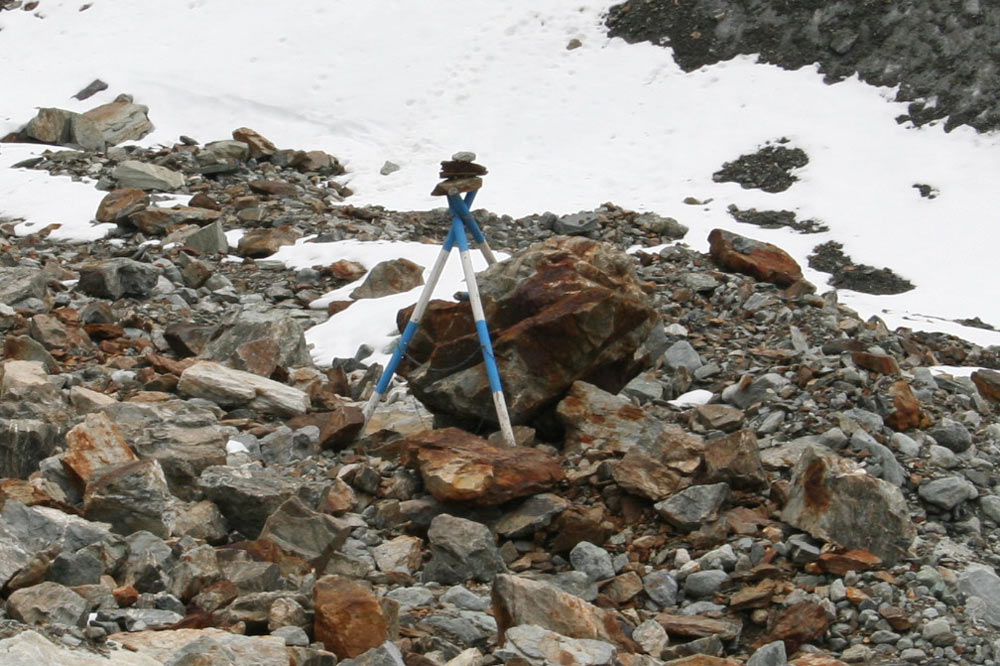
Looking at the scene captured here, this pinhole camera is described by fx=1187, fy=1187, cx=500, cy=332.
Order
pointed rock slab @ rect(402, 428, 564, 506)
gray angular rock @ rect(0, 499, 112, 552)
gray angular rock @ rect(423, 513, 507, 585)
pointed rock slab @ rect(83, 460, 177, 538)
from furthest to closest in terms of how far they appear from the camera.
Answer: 1. pointed rock slab @ rect(402, 428, 564, 506)
2. gray angular rock @ rect(423, 513, 507, 585)
3. pointed rock slab @ rect(83, 460, 177, 538)
4. gray angular rock @ rect(0, 499, 112, 552)

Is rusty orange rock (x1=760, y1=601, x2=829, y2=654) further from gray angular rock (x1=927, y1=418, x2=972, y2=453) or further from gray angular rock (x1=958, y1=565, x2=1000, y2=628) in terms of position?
Answer: gray angular rock (x1=927, y1=418, x2=972, y2=453)

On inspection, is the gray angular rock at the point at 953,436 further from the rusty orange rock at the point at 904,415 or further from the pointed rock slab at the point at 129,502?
the pointed rock slab at the point at 129,502

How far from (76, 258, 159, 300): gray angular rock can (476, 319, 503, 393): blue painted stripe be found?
15.7 feet

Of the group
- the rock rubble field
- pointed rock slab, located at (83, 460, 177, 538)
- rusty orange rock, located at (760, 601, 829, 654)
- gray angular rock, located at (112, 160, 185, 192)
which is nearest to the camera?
the rock rubble field

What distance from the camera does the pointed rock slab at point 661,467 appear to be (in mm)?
6473

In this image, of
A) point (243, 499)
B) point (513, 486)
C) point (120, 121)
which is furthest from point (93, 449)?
point (120, 121)

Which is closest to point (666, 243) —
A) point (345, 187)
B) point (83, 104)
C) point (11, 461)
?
point (345, 187)

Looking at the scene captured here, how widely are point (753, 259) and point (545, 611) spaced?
701cm

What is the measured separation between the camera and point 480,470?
6418 millimetres

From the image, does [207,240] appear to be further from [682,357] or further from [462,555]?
[462,555]

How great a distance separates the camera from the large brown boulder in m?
7.37

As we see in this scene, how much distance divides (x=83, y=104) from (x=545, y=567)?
14.8m

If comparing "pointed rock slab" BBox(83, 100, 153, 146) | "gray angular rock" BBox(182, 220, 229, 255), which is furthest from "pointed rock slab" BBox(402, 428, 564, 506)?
"pointed rock slab" BBox(83, 100, 153, 146)

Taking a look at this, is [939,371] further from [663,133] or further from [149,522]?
[663,133]
